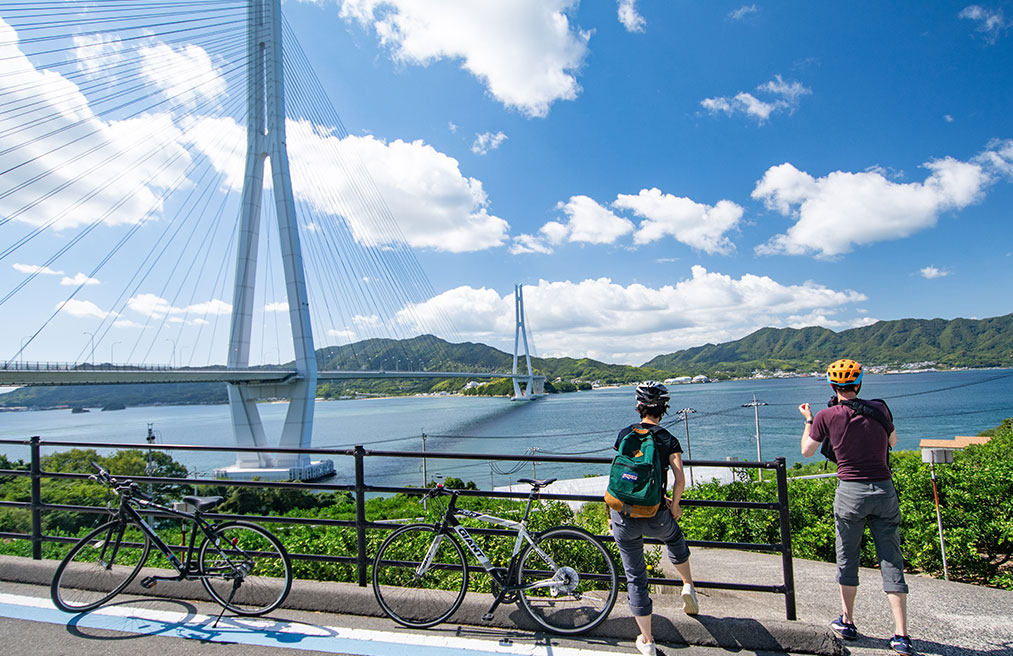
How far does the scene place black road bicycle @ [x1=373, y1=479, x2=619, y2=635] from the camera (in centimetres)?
282

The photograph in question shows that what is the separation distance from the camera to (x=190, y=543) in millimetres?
3211

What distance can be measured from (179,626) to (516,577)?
73.4 inches

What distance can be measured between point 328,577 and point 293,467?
95.8ft

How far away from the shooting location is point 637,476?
2537mm

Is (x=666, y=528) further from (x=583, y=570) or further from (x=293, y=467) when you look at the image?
(x=293, y=467)

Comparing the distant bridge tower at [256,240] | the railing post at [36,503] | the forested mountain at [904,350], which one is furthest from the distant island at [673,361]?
the railing post at [36,503]

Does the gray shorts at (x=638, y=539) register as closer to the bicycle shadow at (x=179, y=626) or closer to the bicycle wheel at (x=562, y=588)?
the bicycle wheel at (x=562, y=588)

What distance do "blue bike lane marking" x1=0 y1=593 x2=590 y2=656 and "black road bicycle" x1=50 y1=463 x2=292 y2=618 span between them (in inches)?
4.1

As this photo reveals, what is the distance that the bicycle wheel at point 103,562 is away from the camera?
3256mm

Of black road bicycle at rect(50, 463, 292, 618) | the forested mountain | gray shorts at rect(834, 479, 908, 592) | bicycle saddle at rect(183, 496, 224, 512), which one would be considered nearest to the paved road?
black road bicycle at rect(50, 463, 292, 618)

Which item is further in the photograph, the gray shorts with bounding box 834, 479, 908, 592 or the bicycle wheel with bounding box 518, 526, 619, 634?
the bicycle wheel with bounding box 518, 526, 619, 634

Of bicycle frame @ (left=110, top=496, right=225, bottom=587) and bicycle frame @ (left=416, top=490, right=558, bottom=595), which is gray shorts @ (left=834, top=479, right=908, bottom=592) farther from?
bicycle frame @ (left=110, top=496, right=225, bottom=587)

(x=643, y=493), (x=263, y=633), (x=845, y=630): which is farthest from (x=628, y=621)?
(x=263, y=633)

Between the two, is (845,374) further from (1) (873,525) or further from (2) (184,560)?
(2) (184,560)
